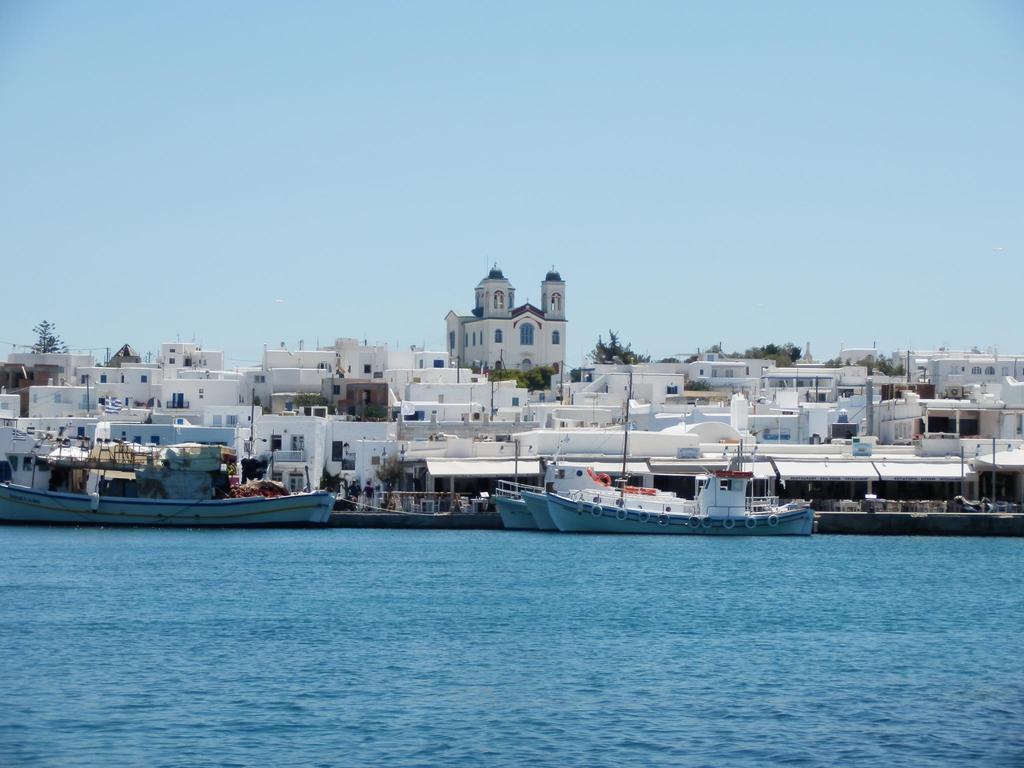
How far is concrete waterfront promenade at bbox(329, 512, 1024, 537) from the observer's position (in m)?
65.8

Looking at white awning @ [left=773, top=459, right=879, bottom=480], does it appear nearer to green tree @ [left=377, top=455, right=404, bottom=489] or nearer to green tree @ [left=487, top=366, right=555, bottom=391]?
green tree @ [left=377, top=455, right=404, bottom=489]

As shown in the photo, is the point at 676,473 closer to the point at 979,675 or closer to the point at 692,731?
the point at 979,675

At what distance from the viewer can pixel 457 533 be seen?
64.6m

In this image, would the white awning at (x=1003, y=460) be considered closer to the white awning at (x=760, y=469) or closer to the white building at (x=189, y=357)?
the white awning at (x=760, y=469)

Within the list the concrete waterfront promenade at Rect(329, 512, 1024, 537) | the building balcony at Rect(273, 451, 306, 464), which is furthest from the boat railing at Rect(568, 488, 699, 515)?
the building balcony at Rect(273, 451, 306, 464)

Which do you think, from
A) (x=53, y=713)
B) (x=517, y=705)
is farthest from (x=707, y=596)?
(x=53, y=713)

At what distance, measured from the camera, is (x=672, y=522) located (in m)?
63.4

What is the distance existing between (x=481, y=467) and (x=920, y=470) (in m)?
17.1

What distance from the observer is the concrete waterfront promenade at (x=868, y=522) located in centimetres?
6575

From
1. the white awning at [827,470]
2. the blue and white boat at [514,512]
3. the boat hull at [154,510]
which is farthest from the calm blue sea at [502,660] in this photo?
the white awning at [827,470]

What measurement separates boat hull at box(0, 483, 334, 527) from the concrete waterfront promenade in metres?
1.89

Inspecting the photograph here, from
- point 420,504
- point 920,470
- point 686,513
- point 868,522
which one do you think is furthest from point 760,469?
point 420,504

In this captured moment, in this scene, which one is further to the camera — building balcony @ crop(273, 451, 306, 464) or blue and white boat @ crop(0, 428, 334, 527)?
building balcony @ crop(273, 451, 306, 464)

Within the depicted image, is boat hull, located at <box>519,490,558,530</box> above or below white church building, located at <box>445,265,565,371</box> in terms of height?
below
